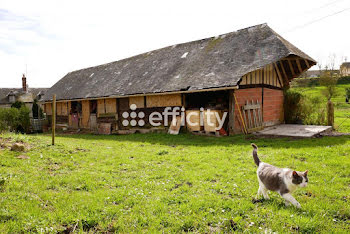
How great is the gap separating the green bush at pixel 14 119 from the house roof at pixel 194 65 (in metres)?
3.34

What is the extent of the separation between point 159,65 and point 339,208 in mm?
14168

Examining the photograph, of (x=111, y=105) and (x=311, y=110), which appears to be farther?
(x=111, y=105)

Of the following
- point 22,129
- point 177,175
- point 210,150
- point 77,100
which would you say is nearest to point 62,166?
point 177,175

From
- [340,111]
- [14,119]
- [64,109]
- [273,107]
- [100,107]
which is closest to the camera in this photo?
[273,107]

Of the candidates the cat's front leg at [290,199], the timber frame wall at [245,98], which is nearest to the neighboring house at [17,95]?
the timber frame wall at [245,98]

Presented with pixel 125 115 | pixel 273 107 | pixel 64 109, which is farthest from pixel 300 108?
pixel 64 109

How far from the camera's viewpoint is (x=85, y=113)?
60.4 feet

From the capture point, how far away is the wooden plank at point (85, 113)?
1811cm

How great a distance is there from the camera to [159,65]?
53.5ft

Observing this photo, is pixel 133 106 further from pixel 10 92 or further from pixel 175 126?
pixel 10 92

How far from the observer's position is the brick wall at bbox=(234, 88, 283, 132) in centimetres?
1132

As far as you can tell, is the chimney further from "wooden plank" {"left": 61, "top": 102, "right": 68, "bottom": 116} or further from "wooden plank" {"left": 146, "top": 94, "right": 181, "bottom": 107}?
"wooden plank" {"left": 146, "top": 94, "right": 181, "bottom": 107}

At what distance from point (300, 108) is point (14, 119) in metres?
20.0

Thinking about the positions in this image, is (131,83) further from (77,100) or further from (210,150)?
(210,150)
